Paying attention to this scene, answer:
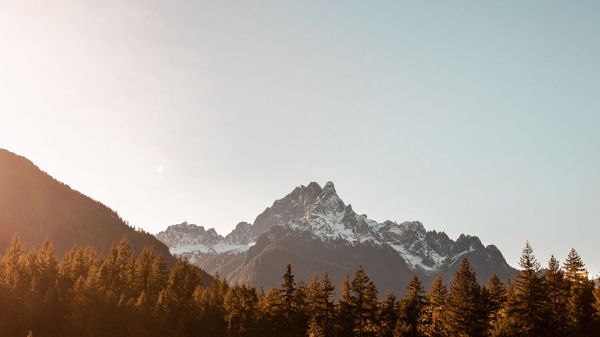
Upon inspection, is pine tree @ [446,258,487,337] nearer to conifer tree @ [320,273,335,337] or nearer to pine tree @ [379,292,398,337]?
pine tree @ [379,292,398,337]

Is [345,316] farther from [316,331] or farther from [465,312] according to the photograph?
[465,312]

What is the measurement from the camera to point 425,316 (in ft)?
262

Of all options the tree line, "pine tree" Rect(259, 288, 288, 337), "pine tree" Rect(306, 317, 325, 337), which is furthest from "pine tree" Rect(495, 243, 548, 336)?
"pine tree" Rect(259, 288, 288, 337)

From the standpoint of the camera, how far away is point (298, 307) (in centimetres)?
8581

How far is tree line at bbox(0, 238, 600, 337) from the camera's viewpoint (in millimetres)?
69875

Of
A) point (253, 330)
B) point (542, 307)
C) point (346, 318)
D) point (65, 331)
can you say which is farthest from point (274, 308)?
point (542, 307)

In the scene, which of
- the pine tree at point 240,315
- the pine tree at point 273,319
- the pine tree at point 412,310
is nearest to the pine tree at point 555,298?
the pine tree at point 412,310

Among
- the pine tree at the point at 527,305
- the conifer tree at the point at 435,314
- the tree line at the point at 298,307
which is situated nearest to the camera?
the pine tree at the point at 527,305

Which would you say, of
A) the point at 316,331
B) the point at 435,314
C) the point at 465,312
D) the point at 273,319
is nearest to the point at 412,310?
the point at 435,314

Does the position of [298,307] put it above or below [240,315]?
above

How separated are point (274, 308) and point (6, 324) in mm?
43523

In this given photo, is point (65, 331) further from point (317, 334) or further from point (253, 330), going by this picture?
point (317, 334)

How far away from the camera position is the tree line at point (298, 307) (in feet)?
229

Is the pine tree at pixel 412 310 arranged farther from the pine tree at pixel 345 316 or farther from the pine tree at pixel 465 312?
the pine tree at pixel 465 312
